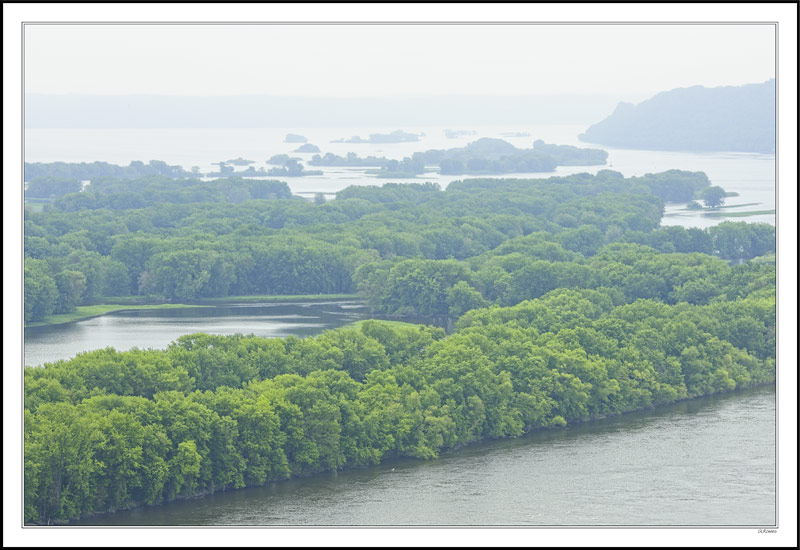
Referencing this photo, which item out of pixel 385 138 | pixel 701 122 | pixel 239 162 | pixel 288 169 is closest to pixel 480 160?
pixel 288 169

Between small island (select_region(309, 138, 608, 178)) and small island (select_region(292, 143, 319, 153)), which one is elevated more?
small island (select_region(292, 143, 319, 153))

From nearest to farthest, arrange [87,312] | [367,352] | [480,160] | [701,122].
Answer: [367,352], [87,312], [480,160], [701,122]

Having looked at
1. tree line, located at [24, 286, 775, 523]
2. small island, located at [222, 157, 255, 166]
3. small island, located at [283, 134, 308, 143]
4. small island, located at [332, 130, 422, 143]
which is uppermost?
small island, located at [332, 130, 422, 143]

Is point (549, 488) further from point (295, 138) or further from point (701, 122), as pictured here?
point (295, 138)

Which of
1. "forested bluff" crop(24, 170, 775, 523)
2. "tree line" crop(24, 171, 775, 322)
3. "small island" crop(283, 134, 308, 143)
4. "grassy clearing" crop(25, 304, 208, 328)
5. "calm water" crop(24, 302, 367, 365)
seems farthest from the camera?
"small island" crop(283, 134, 308, 143)

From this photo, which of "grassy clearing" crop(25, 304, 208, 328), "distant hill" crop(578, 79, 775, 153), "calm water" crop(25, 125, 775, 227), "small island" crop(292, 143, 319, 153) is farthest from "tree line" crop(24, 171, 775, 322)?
"small island" crop(292, 143, 319, 153)

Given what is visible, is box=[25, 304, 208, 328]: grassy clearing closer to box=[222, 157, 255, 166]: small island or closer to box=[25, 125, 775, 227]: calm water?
box=[25, 125, 775, 227]: calm water

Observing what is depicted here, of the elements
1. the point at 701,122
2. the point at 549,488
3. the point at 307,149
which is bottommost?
the point at 549,488
